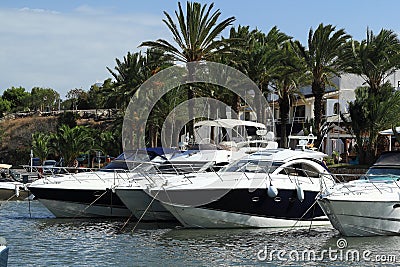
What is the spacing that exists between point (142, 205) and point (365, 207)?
849cm

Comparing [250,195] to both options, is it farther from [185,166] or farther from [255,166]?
[185,166]

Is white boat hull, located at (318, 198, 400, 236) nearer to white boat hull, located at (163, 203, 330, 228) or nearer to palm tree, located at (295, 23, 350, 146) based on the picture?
white boat hull, located at (163, 203, 330, 228)

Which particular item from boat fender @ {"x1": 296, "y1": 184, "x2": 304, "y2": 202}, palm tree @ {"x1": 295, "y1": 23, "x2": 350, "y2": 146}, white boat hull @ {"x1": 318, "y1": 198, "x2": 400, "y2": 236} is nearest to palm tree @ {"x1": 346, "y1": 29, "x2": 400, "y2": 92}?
palm tree @ {"x1": 295, "y1": 23, "x2": 350, "y2": 146}

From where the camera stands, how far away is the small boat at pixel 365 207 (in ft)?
69.3

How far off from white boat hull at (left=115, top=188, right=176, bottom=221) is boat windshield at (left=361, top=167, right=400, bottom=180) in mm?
7345

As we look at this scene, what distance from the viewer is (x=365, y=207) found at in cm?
2111

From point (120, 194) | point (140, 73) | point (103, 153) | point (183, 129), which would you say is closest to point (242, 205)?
point (120, 194)

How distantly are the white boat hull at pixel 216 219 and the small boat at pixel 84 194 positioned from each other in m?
4.09

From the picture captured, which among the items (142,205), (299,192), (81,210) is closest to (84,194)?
(81,210)

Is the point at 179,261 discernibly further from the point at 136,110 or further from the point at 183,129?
the point at 136,110

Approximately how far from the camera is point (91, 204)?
90.3 ft

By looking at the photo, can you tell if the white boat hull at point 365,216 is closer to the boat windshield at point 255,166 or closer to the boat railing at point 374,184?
the boat railing at point 374,184

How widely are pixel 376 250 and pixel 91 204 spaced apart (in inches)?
463

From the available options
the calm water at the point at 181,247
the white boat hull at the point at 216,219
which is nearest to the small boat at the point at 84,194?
the calm water at the point at 181,247
